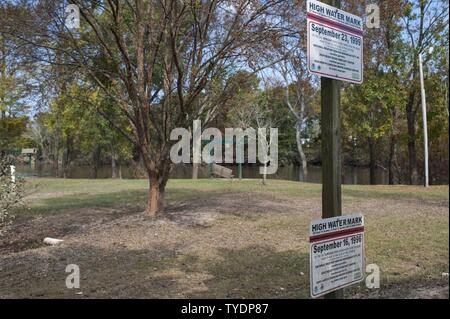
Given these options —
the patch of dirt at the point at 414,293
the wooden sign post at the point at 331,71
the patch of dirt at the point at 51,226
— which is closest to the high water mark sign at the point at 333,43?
the wooden sign post at the point at 331,71

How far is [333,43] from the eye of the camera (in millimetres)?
3930

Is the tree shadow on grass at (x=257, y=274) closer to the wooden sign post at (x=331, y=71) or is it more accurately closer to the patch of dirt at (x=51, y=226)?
the wooden sign post at (x=331, y=71)

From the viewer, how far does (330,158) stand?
414 centimetres

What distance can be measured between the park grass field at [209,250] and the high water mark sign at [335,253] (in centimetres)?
73

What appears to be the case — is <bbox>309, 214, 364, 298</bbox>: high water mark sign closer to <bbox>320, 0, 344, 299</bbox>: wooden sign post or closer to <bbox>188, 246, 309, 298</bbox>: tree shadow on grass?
<bbox>320, 0, 344, 299</bbox>: wooden sign post

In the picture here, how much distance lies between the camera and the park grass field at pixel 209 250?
6.11 meters

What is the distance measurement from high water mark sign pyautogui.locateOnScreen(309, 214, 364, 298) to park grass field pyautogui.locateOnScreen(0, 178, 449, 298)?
2.38ft

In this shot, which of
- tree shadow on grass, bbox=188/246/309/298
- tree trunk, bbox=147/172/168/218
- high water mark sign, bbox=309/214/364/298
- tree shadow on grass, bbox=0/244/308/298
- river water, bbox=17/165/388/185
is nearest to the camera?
high water mark sign, bbox=309/214/364/298

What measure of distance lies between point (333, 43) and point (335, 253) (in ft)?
5.46

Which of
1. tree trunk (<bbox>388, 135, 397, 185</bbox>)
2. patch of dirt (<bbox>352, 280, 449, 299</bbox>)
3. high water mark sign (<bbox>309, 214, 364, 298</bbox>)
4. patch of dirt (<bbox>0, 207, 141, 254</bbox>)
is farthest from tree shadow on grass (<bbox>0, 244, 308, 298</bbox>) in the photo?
tree trunk (<bbox>388, 135, 397, 185</bbox>)

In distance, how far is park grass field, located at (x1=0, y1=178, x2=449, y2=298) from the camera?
611 centimetres

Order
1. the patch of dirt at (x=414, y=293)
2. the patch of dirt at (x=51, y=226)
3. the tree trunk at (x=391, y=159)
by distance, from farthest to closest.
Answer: the tree trunk at (x=391, y=159)
the patch of dirt at (x=51, y=226)
the patch of dirt at (x=414, y=293)

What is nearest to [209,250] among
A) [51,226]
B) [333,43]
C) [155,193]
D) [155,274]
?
[155,274]

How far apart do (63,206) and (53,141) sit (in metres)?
39.8
